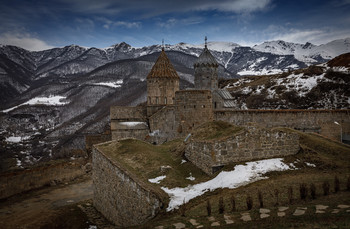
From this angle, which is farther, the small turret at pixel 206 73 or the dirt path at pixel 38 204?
the small turret at pixel 206 73

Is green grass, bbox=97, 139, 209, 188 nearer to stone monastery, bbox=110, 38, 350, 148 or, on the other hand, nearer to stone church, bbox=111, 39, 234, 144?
stone monastery, bbox=110, 38, 350, 148

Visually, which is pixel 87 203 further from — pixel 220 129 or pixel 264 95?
pixel 264 95

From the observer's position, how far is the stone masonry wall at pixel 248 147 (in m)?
9.41

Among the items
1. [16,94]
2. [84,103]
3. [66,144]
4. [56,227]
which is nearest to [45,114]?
[84,103]

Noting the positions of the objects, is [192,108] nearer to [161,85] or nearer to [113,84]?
[161,85]

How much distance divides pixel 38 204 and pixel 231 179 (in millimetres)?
16379

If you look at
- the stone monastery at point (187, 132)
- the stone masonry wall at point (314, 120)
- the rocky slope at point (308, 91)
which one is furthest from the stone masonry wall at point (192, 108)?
the rocky slope at point (308, 91)

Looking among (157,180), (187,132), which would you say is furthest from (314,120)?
(157,180)

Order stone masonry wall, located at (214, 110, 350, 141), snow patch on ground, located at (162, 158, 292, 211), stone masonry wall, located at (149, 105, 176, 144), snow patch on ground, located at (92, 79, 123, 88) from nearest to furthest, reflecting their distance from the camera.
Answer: snow patch on ground, located at (162, 158, 292, 211), stone masonry wall, located at (214, 110, 350, 141), stone masonry wall, located at (149, 105, 176, 144), snow patch on ground, located at (92, 79, 123, 88)

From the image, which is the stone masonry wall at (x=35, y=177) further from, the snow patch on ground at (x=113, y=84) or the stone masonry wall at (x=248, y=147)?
the snow patch on ground at (x=113, y=84)

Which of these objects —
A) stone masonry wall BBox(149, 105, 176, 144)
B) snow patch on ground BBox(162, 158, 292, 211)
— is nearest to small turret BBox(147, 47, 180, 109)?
stone masonry wall BBox(149, 105, 176, 144)

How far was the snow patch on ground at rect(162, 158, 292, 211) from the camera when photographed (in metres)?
8.27

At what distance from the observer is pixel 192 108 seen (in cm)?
1678

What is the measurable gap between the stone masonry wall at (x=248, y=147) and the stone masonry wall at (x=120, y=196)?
277 cm
